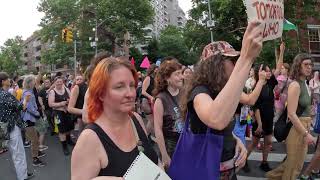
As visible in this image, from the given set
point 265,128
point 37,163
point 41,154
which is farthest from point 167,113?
point 41,154

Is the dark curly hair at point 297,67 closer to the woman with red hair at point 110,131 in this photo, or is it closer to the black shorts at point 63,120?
the woman with red hair at point 110,131

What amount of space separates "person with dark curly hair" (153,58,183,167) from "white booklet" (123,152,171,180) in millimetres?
2133

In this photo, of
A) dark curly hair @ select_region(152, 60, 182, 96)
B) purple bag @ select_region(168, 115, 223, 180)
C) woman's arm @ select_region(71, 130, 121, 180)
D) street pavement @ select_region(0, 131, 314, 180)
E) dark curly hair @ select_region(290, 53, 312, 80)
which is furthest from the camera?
street pavement @ select_region(0, 131, 314, 180)

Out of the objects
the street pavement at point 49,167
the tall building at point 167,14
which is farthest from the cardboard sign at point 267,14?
the tall building at point 167,14

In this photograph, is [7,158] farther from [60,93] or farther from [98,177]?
[98,177]

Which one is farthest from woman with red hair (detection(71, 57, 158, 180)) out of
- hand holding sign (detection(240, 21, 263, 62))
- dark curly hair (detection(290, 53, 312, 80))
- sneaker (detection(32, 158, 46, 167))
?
sneaker (detection(32, 158, 46, 167))

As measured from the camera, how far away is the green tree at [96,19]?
174 ft

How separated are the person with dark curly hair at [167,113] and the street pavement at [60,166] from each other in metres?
2.63

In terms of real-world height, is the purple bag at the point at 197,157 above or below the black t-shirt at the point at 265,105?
above

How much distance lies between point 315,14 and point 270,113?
2662 cm

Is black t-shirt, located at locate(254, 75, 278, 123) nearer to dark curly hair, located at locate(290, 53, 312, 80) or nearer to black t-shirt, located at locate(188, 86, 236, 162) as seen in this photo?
dark curly hair, located at locate(290, 53, 312, 80)

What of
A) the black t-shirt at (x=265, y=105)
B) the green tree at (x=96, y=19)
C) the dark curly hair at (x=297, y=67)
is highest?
the green tree at (x=96, y=19)

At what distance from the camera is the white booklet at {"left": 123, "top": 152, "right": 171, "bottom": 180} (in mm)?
2076

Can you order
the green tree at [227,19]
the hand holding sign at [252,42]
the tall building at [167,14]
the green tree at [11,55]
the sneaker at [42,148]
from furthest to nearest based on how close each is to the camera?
the tall building at [167,14]
the green tree at [11,55]
the green tree at [227,19]
the sneaker at [42,148]
the hand holding sign at [252,42]
